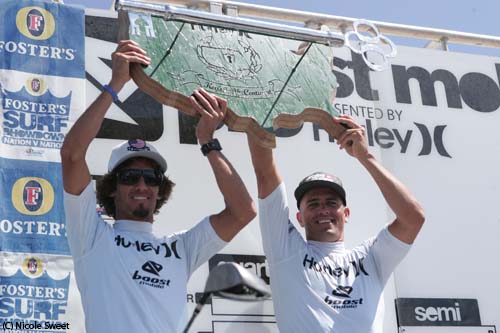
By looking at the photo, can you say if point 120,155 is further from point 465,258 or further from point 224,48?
point 465,258

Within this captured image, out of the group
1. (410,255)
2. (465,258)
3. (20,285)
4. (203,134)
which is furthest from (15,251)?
(465,258)

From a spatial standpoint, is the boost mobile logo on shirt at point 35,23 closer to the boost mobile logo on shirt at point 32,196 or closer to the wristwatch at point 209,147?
the boost mobile logo on shirt at point 32,196

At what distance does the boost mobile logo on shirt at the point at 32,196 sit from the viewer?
10.8ft

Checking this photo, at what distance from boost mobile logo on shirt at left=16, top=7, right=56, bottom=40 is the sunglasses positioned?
2.97 ft

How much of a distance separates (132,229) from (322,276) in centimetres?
69

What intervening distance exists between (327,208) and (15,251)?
1143 mm

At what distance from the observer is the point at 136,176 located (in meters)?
2.92

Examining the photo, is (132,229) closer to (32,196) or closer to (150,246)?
(150,246)

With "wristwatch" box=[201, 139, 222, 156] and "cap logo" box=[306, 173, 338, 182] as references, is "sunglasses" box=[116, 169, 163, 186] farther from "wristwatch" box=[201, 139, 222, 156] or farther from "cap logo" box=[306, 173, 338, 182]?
"cap logo" box=[306, 173, 338, 182]

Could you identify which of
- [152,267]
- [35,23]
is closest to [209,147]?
[152,267]

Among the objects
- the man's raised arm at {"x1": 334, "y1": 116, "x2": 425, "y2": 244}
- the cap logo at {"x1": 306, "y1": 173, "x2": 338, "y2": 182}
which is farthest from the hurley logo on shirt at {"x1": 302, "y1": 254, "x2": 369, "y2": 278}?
the cap logo at {"x1": 306, "y1": 173, "x2": 338, "y2": 182}

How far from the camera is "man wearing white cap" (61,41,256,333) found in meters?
2.68

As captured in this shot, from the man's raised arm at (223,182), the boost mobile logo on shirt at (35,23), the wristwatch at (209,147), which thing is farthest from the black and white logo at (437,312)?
the boost mobile logo on shirt at (35,23)

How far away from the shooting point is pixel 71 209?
277cm
